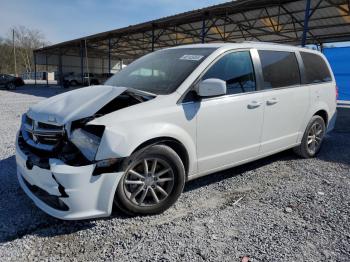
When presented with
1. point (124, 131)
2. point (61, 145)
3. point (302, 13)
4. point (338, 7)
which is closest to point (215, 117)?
point (124, 131)

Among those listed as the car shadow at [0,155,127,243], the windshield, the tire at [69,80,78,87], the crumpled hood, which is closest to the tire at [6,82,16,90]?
the tire at [69,80,78,87]

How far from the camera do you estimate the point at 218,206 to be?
10.9 feet

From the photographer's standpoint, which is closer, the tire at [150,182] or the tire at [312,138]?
the tire at [150,182]

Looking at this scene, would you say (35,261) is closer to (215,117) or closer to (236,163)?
(215,117)

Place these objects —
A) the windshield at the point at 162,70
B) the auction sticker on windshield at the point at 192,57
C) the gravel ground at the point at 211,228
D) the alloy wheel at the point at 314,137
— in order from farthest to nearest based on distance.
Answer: the alloy wheel at the point at 314,137 < the auction sticker on windshield at the point at 192,57 < the windshield at the point at 162,70 < the gravel ground at the point at 211,228

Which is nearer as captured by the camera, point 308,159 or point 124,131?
A: point 124,131

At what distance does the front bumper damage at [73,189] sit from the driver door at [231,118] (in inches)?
43.1

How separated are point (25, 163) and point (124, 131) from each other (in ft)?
3.34

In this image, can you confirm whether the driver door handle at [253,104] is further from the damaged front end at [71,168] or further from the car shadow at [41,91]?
the car shadow at [41,91]

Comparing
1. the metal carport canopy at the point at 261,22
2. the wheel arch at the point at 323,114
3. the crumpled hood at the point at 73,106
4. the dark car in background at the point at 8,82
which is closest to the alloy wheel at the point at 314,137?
the wheel arch at the point at 323,114

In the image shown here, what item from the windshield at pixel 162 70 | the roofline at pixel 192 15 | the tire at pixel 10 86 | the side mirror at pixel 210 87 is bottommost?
the tire at pixel 10 86

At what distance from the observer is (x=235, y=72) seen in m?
3.62

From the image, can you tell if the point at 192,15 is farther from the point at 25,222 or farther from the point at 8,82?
the point at 8,82

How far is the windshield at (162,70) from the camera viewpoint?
327 cm
